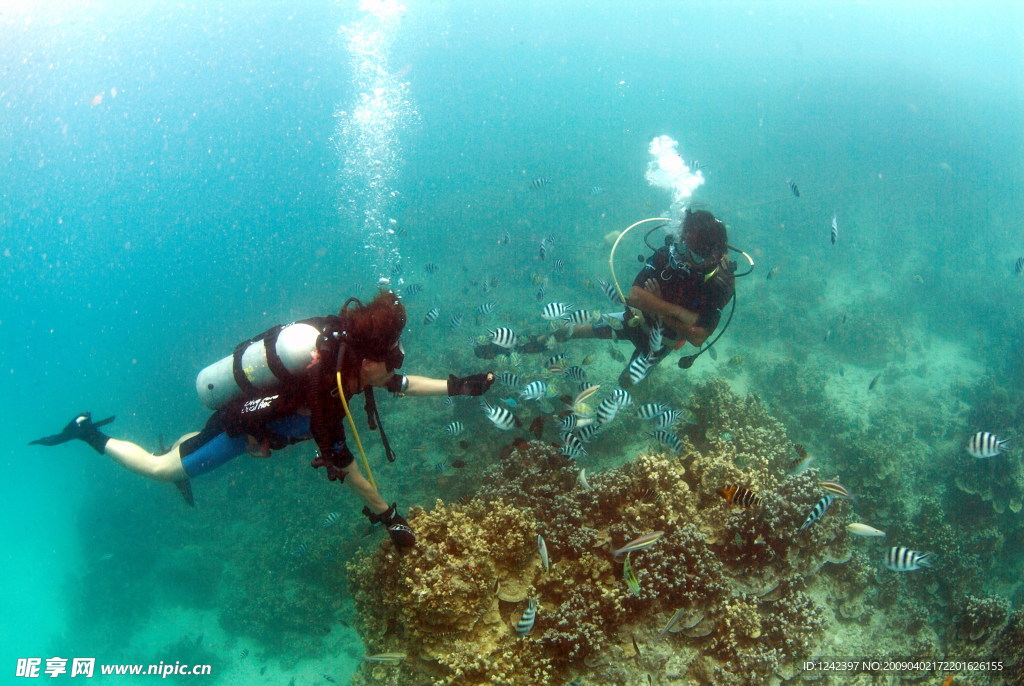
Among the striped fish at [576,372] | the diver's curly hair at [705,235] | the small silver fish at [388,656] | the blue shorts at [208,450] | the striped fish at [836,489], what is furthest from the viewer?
the striped fish at [576,372]

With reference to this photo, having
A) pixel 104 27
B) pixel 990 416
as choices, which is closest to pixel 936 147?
pixel 990 416

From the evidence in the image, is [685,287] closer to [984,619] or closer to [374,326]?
[374,326]

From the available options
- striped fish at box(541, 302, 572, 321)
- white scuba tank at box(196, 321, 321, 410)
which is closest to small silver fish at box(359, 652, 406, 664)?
white scuba tank at box(196, 321, 321, 410)

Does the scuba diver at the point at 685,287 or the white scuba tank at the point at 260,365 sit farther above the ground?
the scuba diver at the point at 685,287

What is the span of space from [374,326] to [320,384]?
594 millimetres

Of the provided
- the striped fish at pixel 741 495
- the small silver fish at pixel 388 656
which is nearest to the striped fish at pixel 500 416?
the striped fish at pixel 741 495

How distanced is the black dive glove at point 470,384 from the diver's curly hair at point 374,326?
117 cm

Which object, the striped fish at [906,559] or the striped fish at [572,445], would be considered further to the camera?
the striped fish at [572,445]

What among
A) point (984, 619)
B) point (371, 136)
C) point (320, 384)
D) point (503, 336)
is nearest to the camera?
point (320, 384)

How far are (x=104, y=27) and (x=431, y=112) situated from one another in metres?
68.2

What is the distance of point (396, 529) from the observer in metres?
4.05

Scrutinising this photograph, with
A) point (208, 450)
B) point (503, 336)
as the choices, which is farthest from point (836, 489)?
point (208, 450)

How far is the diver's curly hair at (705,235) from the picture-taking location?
527 centimetres

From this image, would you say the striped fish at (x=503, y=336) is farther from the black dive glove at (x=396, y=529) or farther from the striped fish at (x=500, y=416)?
the black dive glove at (x=396, y=529)
